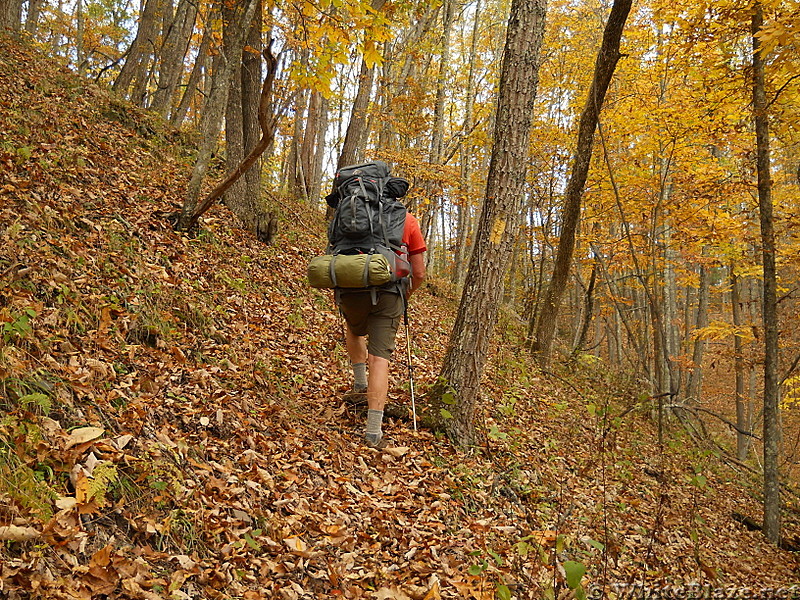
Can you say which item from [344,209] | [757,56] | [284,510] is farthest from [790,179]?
[284,510]

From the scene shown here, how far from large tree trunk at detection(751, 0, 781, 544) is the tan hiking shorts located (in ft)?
19.1

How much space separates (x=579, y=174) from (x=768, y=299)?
3.62 m

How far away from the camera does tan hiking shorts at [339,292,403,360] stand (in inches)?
180

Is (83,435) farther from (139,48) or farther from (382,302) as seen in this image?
(139,48)

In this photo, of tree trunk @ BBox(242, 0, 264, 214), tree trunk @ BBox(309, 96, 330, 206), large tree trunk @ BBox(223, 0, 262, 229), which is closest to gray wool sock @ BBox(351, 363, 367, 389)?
large tree trunk @ BBox(223, 0, 262, 229)

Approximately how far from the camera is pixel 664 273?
14.5m

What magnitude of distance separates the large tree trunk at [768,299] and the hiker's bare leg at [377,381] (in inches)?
235

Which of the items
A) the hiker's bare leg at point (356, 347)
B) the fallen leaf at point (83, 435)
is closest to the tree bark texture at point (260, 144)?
the hiker's bare leg at point (356, 347)

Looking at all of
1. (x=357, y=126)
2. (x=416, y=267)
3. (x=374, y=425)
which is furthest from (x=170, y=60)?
(x=374, y=425)

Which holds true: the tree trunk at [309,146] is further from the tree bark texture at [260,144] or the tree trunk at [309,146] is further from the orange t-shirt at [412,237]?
the orange t-shirt at [412,237]

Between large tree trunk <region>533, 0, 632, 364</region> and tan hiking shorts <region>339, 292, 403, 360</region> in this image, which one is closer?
tan hiking shorts <region>339, 292, 403, 360</region>

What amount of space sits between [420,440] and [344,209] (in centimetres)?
232

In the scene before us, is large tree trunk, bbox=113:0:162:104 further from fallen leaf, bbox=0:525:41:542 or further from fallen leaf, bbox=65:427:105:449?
fallen leaf, bbox=0:525:41:542

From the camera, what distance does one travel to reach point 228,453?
3.76m
